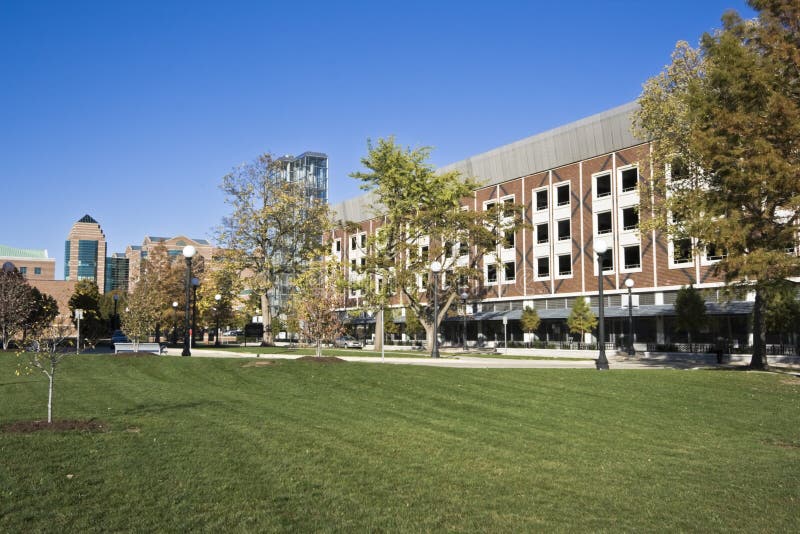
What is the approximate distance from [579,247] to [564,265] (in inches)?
96.5

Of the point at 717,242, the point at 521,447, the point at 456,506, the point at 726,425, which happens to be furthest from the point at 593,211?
the point at 456,506

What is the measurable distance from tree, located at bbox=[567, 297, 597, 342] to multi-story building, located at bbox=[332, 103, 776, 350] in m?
1.47

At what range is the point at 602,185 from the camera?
5309cm

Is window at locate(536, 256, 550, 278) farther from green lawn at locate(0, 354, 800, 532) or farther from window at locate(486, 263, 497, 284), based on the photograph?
green lawn at locate(0, 354, 800, 532)

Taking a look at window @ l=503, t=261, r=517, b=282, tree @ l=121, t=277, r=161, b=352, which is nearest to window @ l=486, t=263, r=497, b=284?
window @ l=503, t=261, r=517, b=282

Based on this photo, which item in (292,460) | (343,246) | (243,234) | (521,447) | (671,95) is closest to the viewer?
(292,460)

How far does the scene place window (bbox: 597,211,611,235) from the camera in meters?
52.5

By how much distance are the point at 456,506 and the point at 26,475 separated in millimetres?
4832

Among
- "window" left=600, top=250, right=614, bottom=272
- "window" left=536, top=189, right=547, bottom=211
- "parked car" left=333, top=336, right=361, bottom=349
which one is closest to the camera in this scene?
"window" left=600, top=250, right=614, bottom=272

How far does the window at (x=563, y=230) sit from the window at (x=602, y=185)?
3.93 meters

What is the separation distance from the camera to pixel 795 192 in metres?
20.3

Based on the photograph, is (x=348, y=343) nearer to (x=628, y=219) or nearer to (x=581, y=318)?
(x=581, y=318)

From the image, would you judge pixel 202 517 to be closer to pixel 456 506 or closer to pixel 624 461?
pixel 456 506

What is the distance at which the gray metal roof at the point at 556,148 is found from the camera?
50.5 m
